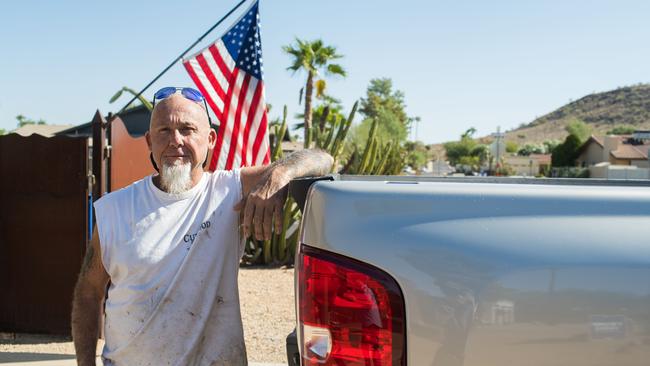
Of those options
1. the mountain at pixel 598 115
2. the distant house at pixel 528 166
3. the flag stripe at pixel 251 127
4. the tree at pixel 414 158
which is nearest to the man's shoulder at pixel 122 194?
the flag stripe at pixel 251 127

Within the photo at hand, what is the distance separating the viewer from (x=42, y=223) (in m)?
5.69

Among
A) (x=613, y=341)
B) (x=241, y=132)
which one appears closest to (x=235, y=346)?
(x=613, y=341)

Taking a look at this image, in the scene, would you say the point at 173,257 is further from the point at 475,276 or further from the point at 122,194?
the point at 475,276

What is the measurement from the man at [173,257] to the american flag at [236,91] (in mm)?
4911

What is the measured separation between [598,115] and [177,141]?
6277 inches

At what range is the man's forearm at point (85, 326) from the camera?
7.89 feet

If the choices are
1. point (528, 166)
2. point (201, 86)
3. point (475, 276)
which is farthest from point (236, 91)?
point (528, 166)

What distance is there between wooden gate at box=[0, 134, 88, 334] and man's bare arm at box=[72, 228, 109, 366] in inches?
133

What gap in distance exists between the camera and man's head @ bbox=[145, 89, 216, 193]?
235cm

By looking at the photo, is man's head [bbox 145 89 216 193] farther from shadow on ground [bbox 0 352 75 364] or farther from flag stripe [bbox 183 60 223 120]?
flag stripe [bbox 183 60 223 120]

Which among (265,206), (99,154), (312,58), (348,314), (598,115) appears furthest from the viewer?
(598,115)

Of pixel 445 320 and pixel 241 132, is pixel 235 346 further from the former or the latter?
pixel 241 132

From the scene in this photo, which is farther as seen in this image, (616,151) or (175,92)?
(616,151)

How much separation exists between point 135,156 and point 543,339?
5.66 metres
